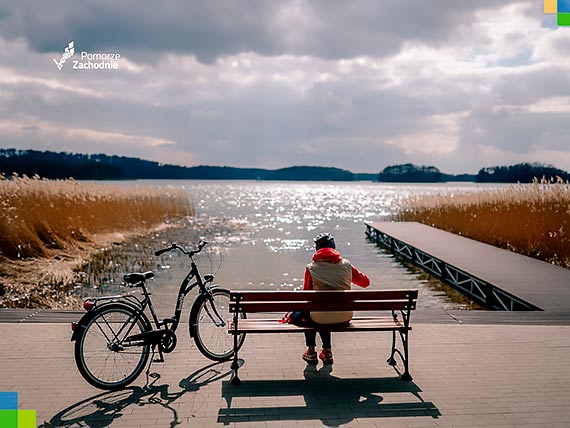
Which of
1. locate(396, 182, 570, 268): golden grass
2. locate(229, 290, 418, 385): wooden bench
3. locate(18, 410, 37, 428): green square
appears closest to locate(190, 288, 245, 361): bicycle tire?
locate(229, 290, 418, 385): wooden bench

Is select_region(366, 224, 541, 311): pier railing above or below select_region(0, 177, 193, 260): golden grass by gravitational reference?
below

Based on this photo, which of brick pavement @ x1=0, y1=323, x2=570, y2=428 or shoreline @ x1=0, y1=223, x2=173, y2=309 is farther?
shoreline @ x1=0, y1=223, x2=173, y2=309

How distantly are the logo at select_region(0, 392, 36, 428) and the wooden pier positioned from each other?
6.90 meters

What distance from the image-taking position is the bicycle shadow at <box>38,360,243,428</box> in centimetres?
425

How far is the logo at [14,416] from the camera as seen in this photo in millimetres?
4258

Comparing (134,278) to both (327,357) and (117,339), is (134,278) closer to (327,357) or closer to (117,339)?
(117,339)

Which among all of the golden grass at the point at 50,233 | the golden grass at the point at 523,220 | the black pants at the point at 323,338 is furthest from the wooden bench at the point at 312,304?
the golden grass at the point at 523,220

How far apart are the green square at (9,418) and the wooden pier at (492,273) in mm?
6997

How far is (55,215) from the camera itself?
1644 centimetres

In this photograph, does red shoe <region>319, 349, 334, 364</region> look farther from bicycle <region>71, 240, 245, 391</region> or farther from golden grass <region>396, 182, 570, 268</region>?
golden grass <region>396, 182, 570, 268</region>

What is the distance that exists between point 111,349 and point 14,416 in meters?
0.90

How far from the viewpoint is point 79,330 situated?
15.5 feet

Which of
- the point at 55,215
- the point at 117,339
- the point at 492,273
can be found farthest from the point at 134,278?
the point at 55,215

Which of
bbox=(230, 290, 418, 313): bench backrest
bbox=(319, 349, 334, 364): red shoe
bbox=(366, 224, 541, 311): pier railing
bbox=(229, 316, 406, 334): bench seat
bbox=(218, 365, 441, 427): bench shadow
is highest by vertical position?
bbox=(230, 290, 418, 313): bench backrest
